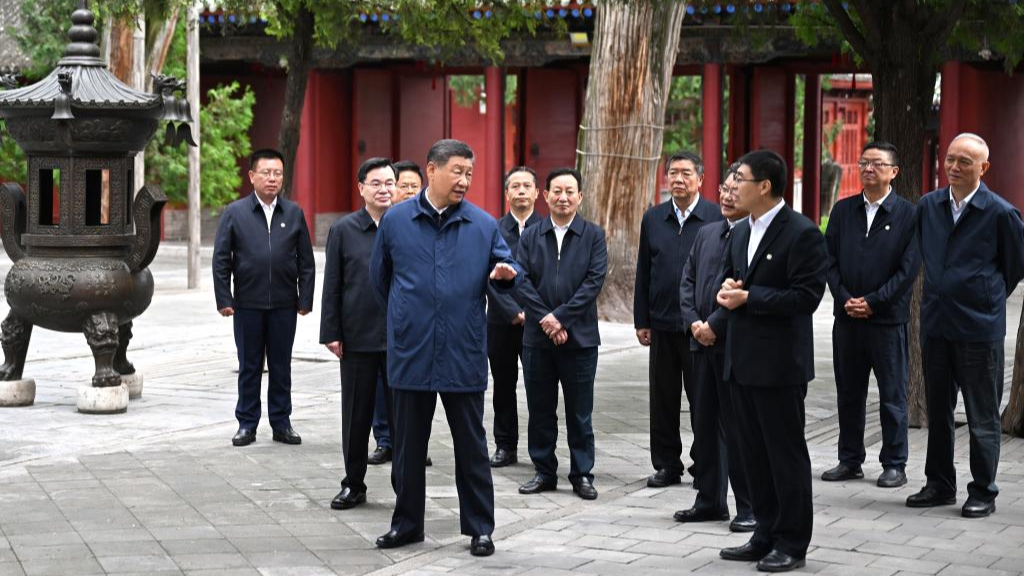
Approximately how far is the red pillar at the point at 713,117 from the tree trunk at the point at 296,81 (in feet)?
36.5

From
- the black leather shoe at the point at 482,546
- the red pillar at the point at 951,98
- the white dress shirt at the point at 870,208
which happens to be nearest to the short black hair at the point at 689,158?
the white dress shirt at the point at 870,208

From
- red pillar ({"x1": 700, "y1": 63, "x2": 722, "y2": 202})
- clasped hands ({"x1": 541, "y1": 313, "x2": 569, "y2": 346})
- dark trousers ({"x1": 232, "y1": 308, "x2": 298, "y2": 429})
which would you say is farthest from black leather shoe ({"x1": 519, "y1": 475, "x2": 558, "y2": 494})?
red pillar ({"x1": 700, "y1": 63, "x2": 722, "y2": 202})

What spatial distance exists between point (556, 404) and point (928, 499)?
1849 millimetres

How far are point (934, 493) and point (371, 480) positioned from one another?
2779 mm

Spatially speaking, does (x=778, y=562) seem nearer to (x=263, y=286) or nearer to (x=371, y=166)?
(x=371, y=166)

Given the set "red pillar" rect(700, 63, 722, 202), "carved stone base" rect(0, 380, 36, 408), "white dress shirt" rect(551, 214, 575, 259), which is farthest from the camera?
"red pillar" rect(700, 63, 722, 202)

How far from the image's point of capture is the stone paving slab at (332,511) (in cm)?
626

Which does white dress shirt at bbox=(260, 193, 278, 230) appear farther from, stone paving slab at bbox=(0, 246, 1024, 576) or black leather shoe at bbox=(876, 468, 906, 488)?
black leather shoe at bbox=(876, 468, 906, 488)

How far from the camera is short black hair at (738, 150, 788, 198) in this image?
6.08 meters

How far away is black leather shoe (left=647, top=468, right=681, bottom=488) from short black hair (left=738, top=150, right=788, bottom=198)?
222cm

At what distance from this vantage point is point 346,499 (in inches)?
288

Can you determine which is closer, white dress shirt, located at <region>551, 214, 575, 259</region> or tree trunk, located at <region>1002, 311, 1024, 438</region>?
white dress shirt, located at <region>551, 214, 575, 259</region>

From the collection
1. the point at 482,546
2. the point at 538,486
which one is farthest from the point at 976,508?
the point at 482,546

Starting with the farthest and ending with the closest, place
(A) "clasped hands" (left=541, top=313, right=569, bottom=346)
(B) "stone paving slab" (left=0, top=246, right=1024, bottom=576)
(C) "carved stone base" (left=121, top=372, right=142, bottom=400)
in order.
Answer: (C) "carved stone base" (left=121, top=372, right=142, bottom=400)
(A) "clasped hands" (left=541, top=313, right=569, bottom=346)
(B) "stone paving slab" (left=0, top=246, right=1024, bottom=576)
